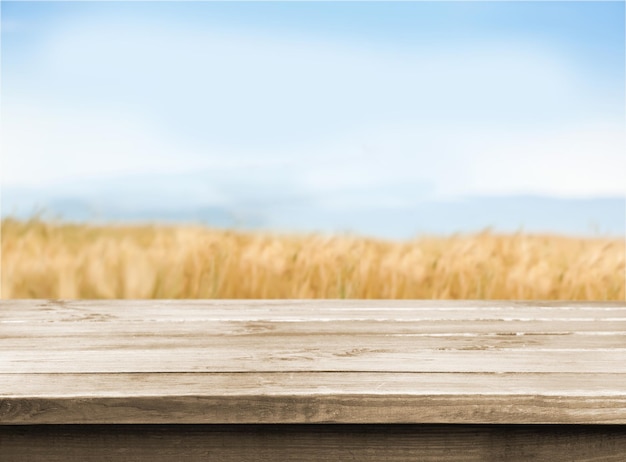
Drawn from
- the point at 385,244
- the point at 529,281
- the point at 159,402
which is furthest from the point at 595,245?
the point at 159,402

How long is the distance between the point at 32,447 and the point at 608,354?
2.63 ft

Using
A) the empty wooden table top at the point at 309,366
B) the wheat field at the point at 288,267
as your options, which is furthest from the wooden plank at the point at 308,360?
the wheat field at the point at 288,267

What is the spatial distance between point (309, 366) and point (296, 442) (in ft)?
0.37

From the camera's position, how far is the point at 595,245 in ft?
7.57

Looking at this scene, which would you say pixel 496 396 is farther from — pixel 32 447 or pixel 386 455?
pixel 32 447

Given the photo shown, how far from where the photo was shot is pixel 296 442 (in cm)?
93

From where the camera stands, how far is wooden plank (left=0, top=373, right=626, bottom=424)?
0.88m

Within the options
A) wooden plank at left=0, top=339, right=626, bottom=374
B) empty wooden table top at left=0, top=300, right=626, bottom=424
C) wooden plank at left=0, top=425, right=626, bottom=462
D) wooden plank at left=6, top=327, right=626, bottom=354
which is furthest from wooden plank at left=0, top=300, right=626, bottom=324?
wooden plank at left=0, top=425, right=626, bottom=462

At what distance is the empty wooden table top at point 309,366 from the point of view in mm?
886

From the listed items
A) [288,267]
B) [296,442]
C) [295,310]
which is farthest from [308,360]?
[288,267]

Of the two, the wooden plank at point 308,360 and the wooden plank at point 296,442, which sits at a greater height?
the wooden plank at point 308,360

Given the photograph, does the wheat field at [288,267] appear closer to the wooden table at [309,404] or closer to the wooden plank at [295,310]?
the wooden plank at [295,310]

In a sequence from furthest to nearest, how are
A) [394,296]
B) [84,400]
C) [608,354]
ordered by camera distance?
[394,296] → [608,354] → [84,400]

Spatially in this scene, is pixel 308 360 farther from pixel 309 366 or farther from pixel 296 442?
pixel 296 442
